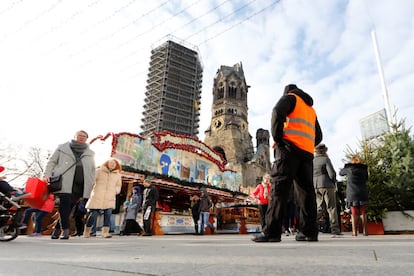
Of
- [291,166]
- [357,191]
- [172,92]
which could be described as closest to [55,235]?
[291,166]

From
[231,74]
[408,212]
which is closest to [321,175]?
[408,212]

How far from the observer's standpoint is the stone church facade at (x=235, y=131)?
134ft

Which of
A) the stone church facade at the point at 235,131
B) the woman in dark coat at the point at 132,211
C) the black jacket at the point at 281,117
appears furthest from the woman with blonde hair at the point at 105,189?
the stone church facade at the point at 235,131

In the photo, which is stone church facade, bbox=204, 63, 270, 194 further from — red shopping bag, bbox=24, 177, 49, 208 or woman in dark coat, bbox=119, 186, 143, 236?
red shopping bag, bbox=24, 177, 49, 208

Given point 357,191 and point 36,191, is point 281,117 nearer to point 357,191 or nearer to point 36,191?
point 357,191

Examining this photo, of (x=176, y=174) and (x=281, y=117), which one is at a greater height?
(x=176, y=174)

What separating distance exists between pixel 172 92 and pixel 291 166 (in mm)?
55885

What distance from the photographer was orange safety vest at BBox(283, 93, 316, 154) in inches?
131

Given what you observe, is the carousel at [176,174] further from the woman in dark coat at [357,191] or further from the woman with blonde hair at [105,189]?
the woman in dark coat at [357,191]

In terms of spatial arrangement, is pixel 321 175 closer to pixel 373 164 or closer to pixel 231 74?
pixel 373 164

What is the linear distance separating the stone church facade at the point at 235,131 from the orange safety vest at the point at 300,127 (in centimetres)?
3463

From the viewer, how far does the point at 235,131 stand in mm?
43906

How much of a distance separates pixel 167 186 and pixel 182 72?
49141 mm

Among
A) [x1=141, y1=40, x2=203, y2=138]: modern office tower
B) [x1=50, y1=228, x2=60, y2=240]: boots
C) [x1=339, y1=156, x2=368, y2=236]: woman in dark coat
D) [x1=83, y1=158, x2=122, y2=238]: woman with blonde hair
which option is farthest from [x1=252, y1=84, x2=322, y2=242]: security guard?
[x1=141, y1=40, x2=203, y2=138]: modern office tower
